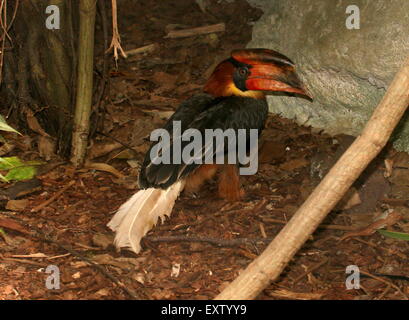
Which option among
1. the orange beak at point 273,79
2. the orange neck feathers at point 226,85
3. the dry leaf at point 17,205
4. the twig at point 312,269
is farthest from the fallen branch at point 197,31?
the twig at point 312,269

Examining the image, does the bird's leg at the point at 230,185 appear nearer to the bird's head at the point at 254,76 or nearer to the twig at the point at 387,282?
the bird's head at the point at 254,76

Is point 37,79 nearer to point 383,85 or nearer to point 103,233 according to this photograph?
point 103,233

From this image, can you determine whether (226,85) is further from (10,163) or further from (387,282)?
(387,282)

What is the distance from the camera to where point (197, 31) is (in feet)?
24.1

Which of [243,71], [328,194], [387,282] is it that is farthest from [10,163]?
[387,282]

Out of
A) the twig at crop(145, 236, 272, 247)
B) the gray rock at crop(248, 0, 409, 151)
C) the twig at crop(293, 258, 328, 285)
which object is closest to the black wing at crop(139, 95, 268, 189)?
the twig at crop(145, 236, 272, 247)

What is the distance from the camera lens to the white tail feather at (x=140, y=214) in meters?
4.75

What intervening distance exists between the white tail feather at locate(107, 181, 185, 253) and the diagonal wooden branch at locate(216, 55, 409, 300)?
1465 millimetres

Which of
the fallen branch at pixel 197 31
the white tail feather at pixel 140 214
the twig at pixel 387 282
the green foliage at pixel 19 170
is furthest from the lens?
the fallen branch at pixel 197 31

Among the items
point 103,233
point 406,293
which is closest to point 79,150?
point 103,233

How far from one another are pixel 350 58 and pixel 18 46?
2.89 metres

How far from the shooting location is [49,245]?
4727 mm

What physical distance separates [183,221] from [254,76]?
4.99 feet
